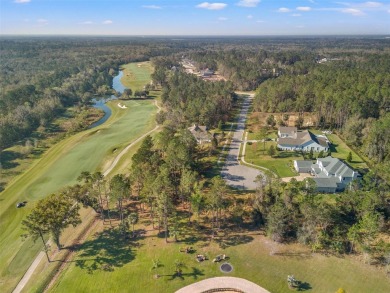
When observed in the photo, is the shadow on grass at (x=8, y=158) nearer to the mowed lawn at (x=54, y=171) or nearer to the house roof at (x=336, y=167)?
the mowed lawn at (x=54, y=171)

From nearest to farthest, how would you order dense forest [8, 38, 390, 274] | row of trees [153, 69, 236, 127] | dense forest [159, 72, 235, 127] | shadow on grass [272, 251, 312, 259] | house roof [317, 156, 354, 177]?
shadow on grass [272, 251, 312, 259]
dense forest [8, 38, 390, 274]
house roof [317, 156, 354, 177]
dense forest [159, 72, 235, 127]
row of trees [153, 69, 236, 127]

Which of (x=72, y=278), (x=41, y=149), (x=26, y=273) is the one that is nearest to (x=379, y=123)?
(x=72, y=278)

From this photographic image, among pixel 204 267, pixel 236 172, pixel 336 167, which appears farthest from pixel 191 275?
pixel 336 167

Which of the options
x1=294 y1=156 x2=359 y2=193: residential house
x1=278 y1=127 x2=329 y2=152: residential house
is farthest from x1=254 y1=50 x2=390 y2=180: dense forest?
x1=278 y1=127 x2=329 y2=152: residential house

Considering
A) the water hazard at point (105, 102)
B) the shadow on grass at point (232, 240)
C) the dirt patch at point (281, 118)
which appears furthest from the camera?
the water hazard at point (105, 102)

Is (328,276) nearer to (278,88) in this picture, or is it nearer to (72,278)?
(72,278)

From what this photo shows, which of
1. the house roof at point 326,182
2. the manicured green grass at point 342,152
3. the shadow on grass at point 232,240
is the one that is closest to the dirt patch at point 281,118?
the manicured green grass at point 342,152

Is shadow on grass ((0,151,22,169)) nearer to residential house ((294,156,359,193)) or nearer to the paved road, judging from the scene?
the paved road
